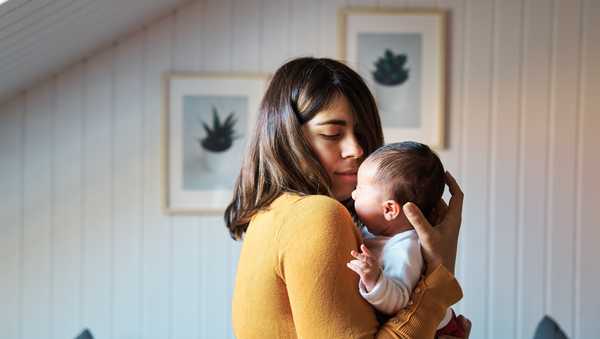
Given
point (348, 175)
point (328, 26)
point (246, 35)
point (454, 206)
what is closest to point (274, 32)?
point (246, 35)

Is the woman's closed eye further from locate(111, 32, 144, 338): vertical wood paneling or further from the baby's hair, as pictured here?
locate(111, 32, 144, 338): vertical wood paneling

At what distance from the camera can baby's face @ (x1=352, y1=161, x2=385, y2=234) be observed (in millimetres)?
1052

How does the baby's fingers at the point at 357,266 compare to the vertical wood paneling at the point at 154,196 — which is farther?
the vertical wood paneling at the point at 154,196

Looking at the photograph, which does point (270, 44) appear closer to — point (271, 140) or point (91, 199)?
point (91, 199)

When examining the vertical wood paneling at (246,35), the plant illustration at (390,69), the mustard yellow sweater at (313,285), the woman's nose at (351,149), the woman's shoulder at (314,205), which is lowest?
the mustard yellow sweater at (313,285)

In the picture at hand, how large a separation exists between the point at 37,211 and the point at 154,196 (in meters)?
0.54

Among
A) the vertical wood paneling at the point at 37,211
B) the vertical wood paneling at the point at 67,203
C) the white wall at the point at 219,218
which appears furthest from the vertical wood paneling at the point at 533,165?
the vertical wood paneling at the point at 37,211

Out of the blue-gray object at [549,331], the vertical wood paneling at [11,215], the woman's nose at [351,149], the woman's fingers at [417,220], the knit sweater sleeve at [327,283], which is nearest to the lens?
the knit sweater sleeve at [327,283]

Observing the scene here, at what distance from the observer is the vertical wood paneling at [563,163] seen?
257cm

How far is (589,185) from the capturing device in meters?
2.59

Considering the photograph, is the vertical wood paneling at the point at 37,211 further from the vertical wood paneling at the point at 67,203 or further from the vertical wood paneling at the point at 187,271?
the vertical wood paneling at the point at 187,271

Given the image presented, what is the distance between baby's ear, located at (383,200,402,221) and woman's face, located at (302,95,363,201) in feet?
0.34

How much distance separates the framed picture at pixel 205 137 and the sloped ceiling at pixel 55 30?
0.35 meters

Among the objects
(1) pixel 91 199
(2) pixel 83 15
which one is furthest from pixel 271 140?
(1) pixel 91 199
